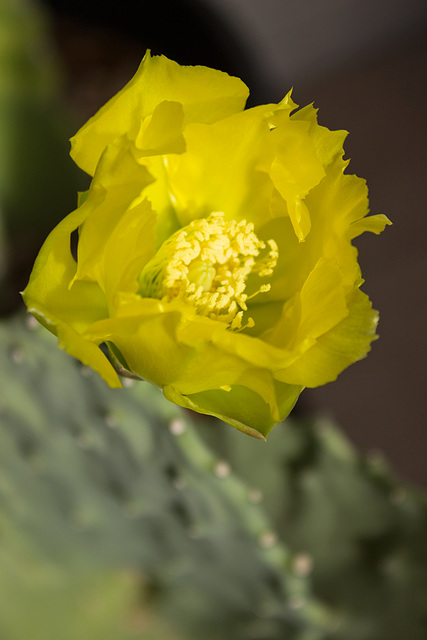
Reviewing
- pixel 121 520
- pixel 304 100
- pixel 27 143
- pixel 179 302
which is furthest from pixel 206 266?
pixel 304 100

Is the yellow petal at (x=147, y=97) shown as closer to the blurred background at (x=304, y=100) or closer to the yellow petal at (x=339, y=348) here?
the yellow petal at (x=339, y=348)

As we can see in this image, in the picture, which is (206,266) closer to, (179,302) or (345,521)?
(179,302)

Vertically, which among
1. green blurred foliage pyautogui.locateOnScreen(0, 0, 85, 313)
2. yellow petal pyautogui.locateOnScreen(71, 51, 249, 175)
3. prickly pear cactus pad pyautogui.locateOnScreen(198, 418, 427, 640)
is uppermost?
yellow petal pyautogui.locateOnScreen(71, 51, 249, 175)

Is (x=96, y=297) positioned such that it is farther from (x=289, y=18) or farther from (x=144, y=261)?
(x=289, y=18)

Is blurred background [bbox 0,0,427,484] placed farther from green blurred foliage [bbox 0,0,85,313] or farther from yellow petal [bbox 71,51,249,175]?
yellow petal [bbox 71,51,249,175]

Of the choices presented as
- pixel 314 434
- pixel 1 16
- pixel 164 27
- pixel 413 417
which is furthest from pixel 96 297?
pixel 413 417

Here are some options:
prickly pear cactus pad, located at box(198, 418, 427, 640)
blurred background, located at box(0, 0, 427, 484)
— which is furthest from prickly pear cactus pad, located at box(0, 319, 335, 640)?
blurred background, located at box(0, 0, 427, 484)
